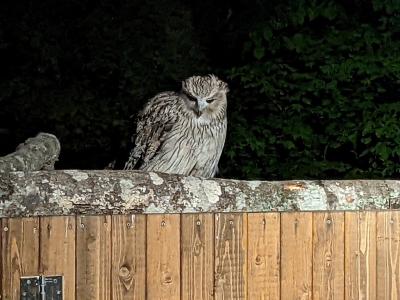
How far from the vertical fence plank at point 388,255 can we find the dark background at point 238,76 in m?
3.18

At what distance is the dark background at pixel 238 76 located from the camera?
7336 millimetres

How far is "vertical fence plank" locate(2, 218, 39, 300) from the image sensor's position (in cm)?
326

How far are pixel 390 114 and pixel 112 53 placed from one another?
2.33 meters

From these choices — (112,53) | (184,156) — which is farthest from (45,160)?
(112,53)

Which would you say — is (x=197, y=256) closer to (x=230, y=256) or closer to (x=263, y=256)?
(x=230, y=256)

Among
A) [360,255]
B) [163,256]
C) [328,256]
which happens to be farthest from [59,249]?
[360,255]

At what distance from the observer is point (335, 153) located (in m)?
7.50

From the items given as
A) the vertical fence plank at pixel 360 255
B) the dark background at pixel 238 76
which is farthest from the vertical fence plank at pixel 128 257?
the dark background at pixel 238 76

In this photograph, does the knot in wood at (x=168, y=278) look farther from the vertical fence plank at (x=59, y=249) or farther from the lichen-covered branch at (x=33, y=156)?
the lichen-covered branch at (x=33, y=156)

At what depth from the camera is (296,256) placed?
3.76 meters

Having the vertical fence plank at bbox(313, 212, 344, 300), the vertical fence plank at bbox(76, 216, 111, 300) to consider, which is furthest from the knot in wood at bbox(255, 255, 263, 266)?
the vertical fence plank at bbox(76, 216, 111, 300)

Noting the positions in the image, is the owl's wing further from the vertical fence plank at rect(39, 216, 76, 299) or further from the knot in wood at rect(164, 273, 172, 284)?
the vertical fence plank at rect(39, 216, 76, 299)

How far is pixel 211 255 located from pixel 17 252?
76cm

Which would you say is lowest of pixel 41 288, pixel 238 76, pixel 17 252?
pixel 41 288
